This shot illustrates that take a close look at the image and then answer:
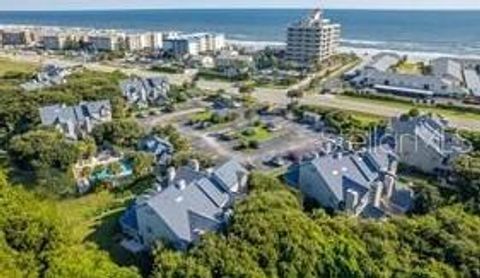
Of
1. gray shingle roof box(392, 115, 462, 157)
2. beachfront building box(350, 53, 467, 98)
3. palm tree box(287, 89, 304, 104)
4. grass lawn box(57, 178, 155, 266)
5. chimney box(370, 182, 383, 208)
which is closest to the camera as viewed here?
grass lawn box(57, 178, 155, 266)

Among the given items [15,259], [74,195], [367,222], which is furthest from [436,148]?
[15,259]

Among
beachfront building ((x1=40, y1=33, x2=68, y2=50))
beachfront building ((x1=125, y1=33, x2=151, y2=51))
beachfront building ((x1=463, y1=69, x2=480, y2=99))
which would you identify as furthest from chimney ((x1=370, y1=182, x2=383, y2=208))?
beachfront building ((x1=40, y1=33, x2=68, y2=50))

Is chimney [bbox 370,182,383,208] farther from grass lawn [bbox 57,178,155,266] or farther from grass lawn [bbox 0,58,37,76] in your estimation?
grass lawn [bbox 0,58,37,76]

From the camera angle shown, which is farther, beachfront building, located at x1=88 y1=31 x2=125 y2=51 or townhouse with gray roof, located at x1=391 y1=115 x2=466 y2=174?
beachfront building, located at x1=88 y1=31 x2=125 y2=51

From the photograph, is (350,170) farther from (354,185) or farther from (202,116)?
(202,116)

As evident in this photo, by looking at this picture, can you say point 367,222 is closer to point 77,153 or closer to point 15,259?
point 15,259

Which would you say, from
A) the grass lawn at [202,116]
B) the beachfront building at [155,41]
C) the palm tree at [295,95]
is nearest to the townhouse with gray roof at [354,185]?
the grass lawn at [202,116]

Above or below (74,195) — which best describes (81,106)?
above
